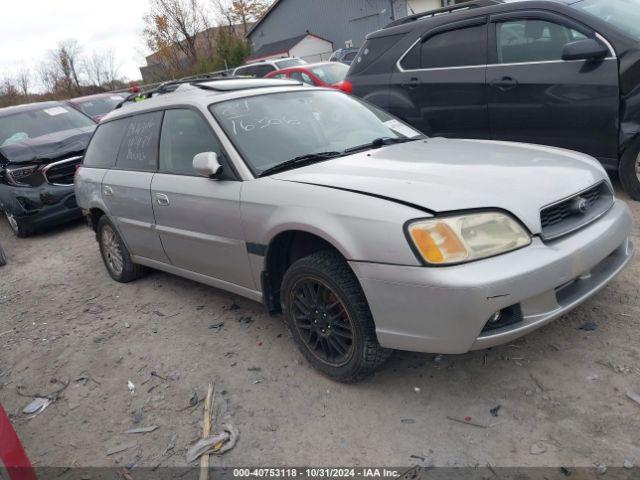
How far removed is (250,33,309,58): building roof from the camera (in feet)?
126

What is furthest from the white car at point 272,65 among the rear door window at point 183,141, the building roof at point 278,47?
the building roof at point 278,47

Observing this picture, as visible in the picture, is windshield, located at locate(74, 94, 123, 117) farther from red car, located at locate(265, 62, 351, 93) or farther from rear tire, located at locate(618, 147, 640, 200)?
rear tire, located at locate(618, 147, 640, 200)

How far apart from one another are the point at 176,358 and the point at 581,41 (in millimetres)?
4054

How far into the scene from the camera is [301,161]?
3.27m

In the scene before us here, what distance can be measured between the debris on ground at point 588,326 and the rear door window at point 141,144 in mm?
3102

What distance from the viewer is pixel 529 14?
492 centimetres

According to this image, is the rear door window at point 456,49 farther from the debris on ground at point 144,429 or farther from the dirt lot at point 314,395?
the debris on ground at point 144,429

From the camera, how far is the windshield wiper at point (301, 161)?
321 centimetres

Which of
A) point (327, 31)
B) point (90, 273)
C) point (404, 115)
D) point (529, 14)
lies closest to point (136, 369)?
point (90, 273)

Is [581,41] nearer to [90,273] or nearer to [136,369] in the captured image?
[136,369]

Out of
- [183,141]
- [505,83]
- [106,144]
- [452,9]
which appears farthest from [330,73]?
[183,141]

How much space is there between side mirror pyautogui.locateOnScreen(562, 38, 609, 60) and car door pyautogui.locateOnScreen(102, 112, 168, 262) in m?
3.38

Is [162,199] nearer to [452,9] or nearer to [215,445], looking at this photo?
[215,445]

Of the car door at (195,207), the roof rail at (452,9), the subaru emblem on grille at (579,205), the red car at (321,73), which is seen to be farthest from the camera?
the red car at (321,73)
